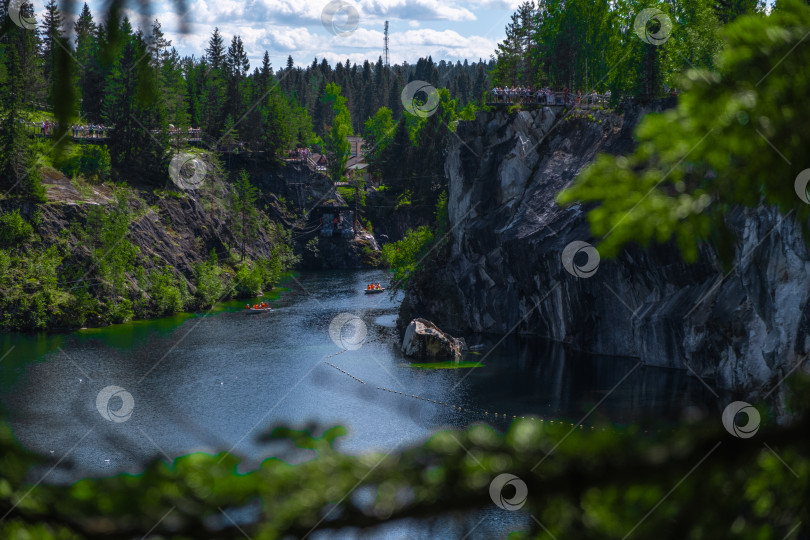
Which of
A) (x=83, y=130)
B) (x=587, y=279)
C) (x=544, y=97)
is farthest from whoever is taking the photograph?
(x=83, y=130)

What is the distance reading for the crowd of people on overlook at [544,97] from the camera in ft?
167

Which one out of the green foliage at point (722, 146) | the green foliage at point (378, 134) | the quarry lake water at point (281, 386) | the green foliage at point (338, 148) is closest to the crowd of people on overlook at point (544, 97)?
the quarry lake water at point (281, 386)

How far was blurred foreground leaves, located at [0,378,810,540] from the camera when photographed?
203 centimetres

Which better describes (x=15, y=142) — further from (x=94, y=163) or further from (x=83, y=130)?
(x=94, y=163)

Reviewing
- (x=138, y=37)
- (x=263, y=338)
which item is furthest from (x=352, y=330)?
(x=138, y=37)

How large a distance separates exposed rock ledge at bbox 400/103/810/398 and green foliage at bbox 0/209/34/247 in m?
28.2

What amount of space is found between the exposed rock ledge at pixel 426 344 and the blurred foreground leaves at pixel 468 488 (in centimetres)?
4000

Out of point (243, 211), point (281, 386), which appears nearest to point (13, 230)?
point (243, 211)

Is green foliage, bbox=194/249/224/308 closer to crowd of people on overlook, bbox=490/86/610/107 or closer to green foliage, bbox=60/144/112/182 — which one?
green foliage, bbox=60/144/112/182

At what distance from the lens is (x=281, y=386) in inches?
1411

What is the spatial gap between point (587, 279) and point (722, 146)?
41.8 meters

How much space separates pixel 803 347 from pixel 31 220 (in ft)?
171

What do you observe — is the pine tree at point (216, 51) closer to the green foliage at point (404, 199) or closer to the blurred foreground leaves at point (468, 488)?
the green foliage at point (404, 199)

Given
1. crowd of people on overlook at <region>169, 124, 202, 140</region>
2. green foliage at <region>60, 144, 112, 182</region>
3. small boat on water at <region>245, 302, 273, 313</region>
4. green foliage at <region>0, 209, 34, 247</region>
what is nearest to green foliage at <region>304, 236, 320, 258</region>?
crowd of people on overlook at <region>169, 124, 202, 140</region>
